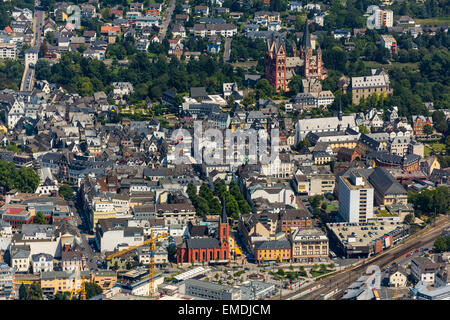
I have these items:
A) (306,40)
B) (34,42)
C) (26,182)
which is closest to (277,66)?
(306,40)

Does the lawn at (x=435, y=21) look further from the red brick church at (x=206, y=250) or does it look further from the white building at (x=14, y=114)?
the red brick church at (x=206, y=250)

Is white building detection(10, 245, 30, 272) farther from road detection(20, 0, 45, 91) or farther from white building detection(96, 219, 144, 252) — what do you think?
road detection(20, 0, 45, 91)

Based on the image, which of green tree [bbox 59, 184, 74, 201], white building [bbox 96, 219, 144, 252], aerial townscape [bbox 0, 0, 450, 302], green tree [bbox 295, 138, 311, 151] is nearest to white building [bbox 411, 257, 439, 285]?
aerial townscape [bbox 0, 0, 450, 302]

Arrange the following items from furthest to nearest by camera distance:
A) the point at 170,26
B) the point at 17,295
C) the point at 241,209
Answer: the point at 170,26
the point at 241,209
the point at 17,295

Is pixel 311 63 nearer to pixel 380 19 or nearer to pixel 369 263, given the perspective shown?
pixel 380 19
